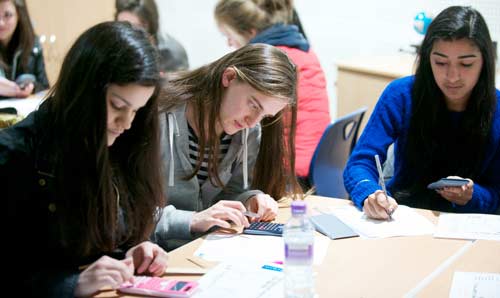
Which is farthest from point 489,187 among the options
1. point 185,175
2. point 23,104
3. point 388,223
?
point 23,104

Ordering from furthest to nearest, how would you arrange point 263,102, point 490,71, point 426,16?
point 426,16, point 490,71, point 263,102

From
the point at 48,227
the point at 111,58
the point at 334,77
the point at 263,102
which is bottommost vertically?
the point at 334,77

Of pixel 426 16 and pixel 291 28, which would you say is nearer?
pixel 291 28

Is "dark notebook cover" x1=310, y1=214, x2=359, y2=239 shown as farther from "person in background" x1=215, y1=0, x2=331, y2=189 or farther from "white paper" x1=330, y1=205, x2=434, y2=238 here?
"person in background" x1=215, y1=0, x2=331, y2=189

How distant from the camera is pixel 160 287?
1.37m

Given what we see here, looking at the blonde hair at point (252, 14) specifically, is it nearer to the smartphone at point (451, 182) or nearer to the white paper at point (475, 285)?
the smartphone at point (451, 182)

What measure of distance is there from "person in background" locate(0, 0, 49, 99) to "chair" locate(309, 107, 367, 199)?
5.62 feet

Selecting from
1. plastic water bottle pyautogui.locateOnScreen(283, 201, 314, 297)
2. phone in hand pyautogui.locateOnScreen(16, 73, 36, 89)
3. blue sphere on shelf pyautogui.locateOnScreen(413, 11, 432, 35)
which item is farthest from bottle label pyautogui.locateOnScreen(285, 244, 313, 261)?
blue sphere on shelf pyautogui.locateOnScreen(413, 11, 432, 35)

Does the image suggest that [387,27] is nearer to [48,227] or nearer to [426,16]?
[426,16]

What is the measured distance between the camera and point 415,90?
227 centimetres

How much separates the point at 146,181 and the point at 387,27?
292 cm

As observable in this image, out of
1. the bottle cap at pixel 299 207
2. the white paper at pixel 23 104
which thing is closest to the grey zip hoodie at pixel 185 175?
the bottle cap at pixel 299 207

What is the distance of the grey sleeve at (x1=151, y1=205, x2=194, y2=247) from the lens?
5.87 ft

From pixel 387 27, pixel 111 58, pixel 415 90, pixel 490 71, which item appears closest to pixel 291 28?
pixel 415 90
